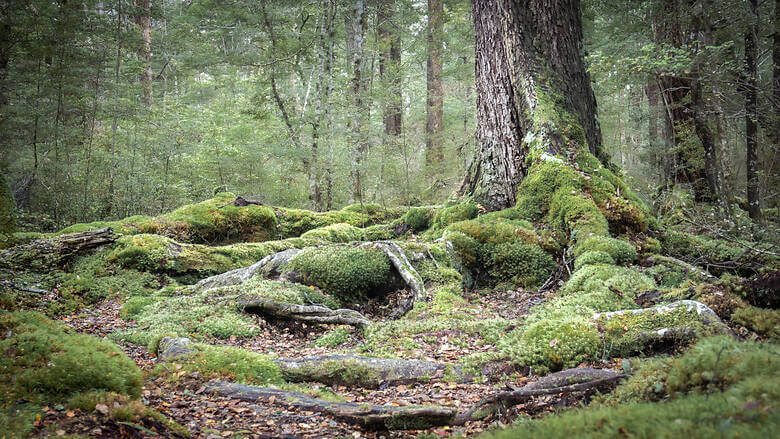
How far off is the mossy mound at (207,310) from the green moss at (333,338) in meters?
0.87

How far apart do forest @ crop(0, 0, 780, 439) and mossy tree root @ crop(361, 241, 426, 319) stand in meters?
0.03

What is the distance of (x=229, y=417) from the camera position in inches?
117

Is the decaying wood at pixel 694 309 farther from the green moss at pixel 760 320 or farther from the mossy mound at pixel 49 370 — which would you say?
the mossy mound at pixel 49 370

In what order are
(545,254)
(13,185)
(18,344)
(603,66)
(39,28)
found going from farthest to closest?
1. (13,185)
2. (39,28)
3. (603,66)
4. (545,254)
5. (18,344)

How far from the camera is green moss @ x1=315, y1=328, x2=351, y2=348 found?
511cm

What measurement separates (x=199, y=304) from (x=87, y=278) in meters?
2.64

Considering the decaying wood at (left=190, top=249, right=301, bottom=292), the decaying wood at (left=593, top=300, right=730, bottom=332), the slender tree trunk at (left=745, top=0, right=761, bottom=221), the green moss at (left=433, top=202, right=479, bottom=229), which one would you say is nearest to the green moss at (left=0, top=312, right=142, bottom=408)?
the decaying wood at (left=593, top=300, right=730, bottom=332)

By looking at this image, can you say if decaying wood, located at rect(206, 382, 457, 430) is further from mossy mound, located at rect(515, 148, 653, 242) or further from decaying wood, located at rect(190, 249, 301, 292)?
mossy mound, located at rect(515, 148, 653, 242)

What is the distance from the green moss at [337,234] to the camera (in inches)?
372

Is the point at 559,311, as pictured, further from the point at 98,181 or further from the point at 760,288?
the point at 98,181

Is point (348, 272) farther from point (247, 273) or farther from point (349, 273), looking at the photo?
point (247, 273)

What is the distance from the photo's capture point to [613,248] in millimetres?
5734

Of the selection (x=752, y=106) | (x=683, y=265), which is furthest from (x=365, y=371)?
(x=752, y=106)

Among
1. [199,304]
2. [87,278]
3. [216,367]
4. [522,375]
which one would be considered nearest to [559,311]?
[522,375]
